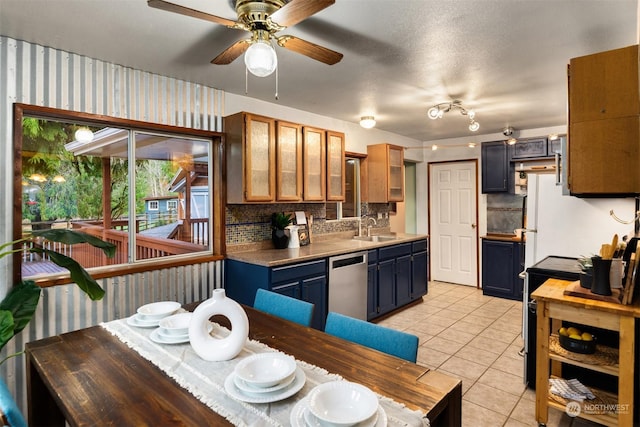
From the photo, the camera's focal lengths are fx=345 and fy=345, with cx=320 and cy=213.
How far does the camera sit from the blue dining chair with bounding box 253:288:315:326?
1917 millimetres

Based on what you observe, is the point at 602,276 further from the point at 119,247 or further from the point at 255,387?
the point at 119,247

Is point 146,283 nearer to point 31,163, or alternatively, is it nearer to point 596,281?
point 31,163

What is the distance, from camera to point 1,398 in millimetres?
1132

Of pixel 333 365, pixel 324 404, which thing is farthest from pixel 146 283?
pixel 324 404

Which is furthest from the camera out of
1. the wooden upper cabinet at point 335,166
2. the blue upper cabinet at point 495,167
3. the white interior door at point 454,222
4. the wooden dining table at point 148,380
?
the white interior door at point 454,222

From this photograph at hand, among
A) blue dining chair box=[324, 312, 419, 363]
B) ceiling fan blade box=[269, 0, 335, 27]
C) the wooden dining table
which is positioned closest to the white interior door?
blue dining chair box=[324, 312, 419, 363]

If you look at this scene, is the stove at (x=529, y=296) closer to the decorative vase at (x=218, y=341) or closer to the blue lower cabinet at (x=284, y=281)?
the blue lower cabinet at (x=284, y=281)

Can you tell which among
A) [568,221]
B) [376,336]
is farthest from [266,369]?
[568,221]

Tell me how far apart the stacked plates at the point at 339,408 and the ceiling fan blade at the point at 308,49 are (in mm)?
1526

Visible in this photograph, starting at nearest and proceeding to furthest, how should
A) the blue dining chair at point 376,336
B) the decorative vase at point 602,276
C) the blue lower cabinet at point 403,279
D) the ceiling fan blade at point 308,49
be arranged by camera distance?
the blue dining chair at point 376,336
the ceiling fan blade at point 308,49
the decorative vase at point 602,276
the blue lower cabinet at point 403,279

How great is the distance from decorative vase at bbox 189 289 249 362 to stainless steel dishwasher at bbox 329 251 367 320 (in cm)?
209

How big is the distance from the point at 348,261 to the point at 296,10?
2.65 m

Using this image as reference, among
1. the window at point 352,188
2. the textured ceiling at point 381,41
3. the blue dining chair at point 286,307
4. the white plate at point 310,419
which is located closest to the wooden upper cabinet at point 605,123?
the textured ceiling at point 381,41

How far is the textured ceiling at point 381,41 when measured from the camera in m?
1.85
